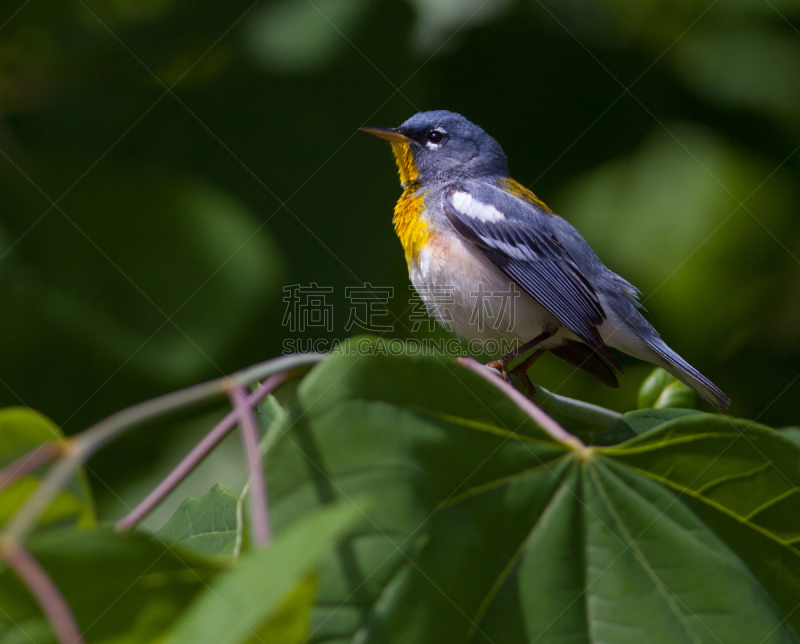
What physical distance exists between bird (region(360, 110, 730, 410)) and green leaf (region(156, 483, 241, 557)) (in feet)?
3.97

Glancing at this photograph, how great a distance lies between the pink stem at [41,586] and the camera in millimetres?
690

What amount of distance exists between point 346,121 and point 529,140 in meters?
0.70

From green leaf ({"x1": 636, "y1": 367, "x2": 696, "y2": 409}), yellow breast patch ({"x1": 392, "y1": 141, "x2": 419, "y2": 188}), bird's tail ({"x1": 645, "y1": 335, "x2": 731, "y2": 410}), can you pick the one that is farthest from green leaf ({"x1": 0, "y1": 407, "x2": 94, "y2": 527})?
yellow breast patch ({"x1": 392, "y1": 141, "x2": 419, "y2": 188})

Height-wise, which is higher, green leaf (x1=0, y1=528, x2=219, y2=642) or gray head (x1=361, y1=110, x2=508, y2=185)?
gray head (x1=361, y1=110, x2=508, y2=185)

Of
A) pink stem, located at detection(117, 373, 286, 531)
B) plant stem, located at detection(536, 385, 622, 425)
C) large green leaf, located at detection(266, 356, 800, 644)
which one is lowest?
pink stem, located at detection(117, 373, 286, 531)

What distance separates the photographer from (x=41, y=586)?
2.39 ft

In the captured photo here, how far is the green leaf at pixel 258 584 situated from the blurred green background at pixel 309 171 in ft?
5.27

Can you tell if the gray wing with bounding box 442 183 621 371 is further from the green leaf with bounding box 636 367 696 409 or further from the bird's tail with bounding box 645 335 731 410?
the green leaf with bounding box 636 367 696 409

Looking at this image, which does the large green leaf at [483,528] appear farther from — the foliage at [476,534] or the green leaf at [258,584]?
the green leaf at [258,584]

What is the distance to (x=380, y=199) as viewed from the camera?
261 cm

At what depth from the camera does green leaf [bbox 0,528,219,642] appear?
31.6 inches

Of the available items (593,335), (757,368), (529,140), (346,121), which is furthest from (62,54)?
(757,368)

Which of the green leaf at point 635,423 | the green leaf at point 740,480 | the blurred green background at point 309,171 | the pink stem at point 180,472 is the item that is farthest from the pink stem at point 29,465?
the blurred green background at point 309,171

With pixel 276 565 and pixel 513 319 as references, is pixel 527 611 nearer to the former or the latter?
pixel 276 565
